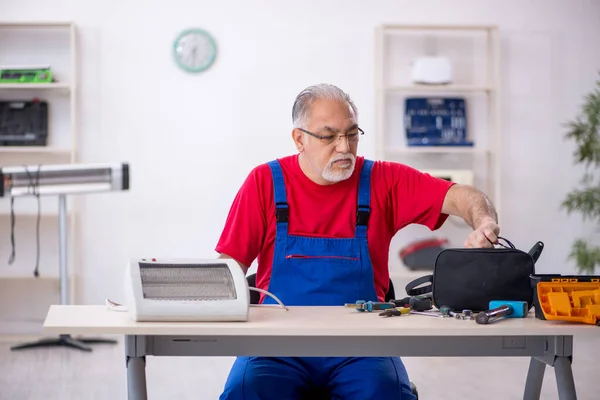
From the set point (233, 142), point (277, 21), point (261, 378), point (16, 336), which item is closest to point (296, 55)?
point (277, 21)

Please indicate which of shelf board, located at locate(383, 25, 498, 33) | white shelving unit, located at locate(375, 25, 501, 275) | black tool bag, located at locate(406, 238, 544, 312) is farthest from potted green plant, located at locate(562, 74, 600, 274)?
black tool bag, located at locate(406, 238, 544, 312)

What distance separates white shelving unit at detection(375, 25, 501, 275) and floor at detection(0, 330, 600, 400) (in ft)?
3.97

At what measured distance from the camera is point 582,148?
5594 millimetres

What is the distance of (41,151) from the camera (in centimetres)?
560

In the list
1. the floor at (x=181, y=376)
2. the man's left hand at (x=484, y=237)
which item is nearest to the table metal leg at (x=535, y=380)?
the man's left hand at (x=484, y=237)

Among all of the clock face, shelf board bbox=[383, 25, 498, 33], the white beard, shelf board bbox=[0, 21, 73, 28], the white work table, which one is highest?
shelf board bbox=[383, 25, 498, 33]

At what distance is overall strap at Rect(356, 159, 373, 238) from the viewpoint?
2.64 meters

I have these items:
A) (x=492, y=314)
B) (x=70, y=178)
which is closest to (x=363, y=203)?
(x=492, y=314)

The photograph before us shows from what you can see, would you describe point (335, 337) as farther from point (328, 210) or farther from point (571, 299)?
point (328, 210)

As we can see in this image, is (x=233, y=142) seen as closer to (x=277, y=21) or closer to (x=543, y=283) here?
(x=277, y=21)

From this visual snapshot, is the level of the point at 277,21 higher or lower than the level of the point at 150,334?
higher

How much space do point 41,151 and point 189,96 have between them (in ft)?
3.35

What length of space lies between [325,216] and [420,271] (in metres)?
3.08

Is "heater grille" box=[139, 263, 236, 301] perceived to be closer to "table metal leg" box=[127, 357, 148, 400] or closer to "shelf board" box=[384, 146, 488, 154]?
"table metal leg" box=[127, 357, 148, 400]
